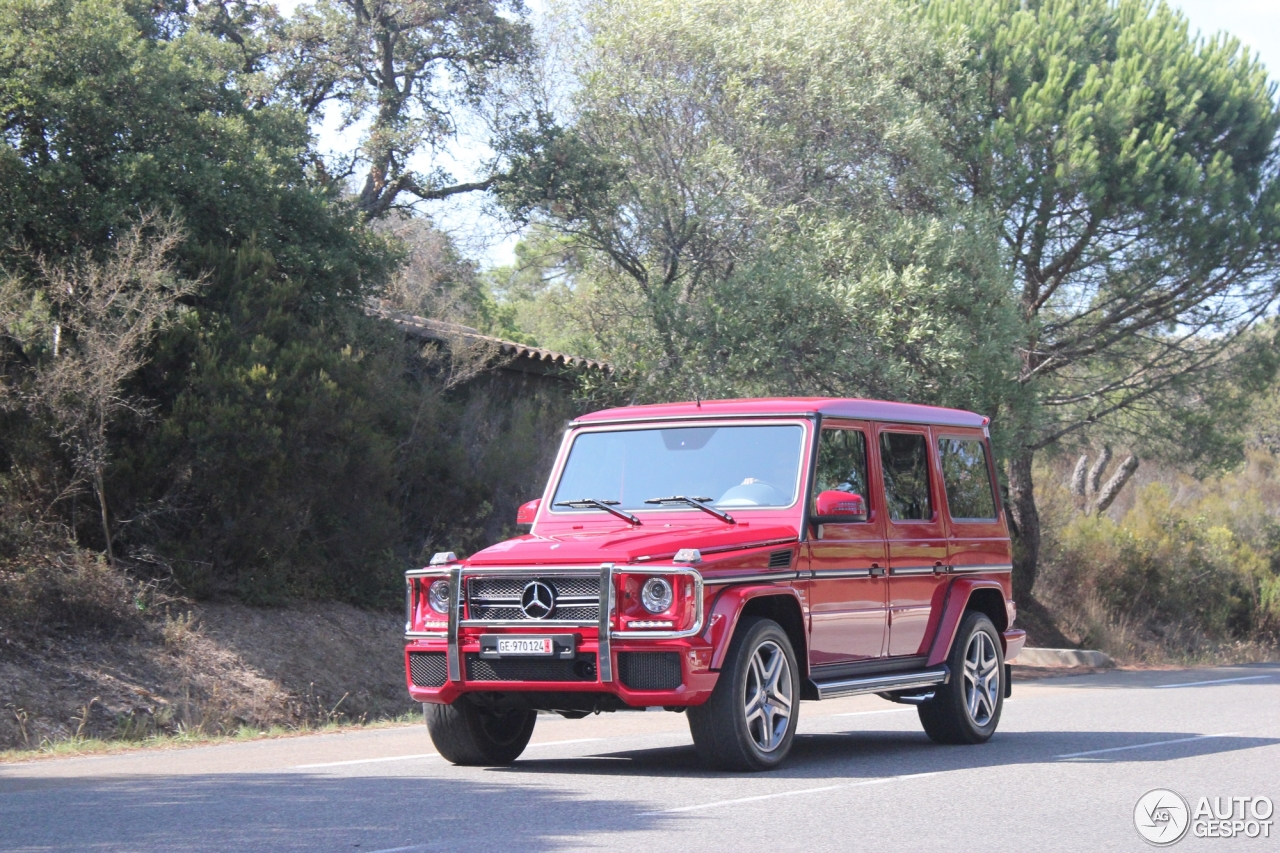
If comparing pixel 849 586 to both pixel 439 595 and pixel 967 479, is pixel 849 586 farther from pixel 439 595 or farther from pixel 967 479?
pixel 439 595

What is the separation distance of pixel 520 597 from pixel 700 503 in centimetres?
156

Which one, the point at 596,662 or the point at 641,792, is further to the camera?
the point at 596,662

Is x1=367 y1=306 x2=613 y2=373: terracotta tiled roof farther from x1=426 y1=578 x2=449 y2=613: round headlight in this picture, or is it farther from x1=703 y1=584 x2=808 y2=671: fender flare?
x1=703 y1=584 x2=808 y2=671: fender flare

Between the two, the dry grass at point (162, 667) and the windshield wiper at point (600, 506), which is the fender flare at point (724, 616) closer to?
the windshield wiper at point (600, 506)

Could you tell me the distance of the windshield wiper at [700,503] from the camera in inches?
353

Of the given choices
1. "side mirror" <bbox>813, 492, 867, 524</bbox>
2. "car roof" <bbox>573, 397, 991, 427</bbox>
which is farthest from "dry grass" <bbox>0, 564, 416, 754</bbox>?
"side mirror" <bbox>813, 492, 867, 524</bbox>

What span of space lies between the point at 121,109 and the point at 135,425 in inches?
150

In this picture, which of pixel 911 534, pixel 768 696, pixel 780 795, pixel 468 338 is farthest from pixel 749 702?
pixel 468 338

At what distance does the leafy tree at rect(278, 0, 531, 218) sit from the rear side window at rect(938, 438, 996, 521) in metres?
13.9

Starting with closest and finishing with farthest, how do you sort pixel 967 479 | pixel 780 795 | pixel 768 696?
pixel 780 795, pixel 768 696, pixel 967 479

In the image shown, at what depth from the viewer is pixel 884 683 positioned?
30.5ft

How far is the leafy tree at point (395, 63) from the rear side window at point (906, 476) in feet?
47.5

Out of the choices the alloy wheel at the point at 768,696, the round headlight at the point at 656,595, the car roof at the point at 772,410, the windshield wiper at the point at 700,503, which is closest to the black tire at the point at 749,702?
the alloy wheel at the point at 768,696

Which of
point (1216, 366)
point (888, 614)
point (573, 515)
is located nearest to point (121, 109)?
point (573, 515)
